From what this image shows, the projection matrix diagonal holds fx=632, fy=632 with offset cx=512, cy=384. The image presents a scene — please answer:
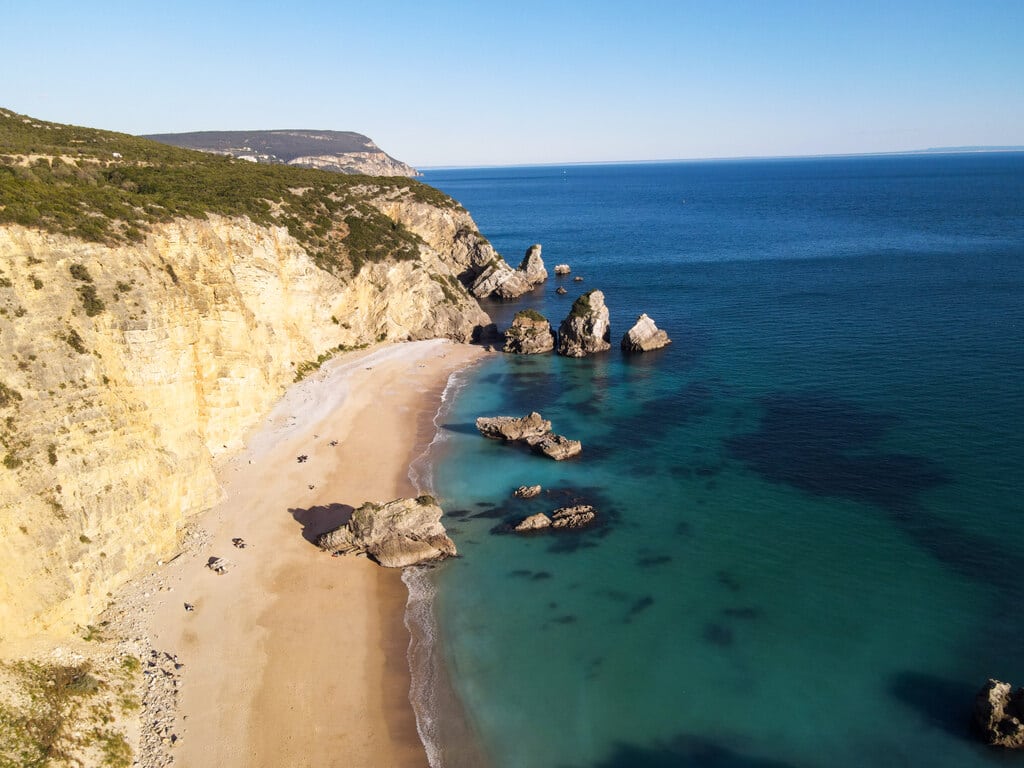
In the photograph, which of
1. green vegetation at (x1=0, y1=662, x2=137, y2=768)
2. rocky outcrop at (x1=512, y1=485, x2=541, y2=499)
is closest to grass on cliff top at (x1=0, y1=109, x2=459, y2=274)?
green vegetation at (x1=0, y1=662, x2=137, y2=768)

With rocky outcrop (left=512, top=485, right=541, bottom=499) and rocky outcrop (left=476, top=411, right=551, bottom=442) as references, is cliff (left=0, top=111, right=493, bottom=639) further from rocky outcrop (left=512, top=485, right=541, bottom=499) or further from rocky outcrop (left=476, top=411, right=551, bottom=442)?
rocky outcrop (left=512, top=485, right=541, bottom=499)

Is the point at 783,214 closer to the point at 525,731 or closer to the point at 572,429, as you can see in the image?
the point at 572,429

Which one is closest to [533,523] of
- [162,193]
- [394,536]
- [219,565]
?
[394,536]

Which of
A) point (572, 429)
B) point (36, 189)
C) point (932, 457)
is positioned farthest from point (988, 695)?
point (36, 189)

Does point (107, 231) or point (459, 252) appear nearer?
point (107, 231)

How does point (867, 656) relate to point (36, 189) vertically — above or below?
below

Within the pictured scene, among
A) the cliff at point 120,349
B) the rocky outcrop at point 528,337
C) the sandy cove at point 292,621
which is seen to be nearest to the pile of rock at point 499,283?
the rocky outcrop at point 528,337

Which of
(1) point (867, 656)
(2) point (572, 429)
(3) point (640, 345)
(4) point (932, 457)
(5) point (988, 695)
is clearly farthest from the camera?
(3) point (640, 345)

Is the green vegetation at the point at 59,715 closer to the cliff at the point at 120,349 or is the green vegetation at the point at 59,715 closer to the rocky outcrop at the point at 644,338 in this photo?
the cliff at the point at 120,349
